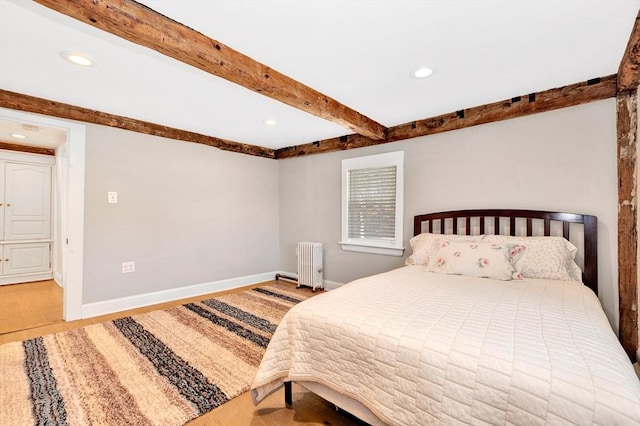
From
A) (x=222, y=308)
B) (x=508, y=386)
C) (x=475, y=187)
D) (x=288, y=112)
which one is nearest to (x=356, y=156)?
(x=288, y=112)

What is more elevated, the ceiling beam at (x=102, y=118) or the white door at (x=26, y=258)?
the ceiling beam at (x=102, y=118)

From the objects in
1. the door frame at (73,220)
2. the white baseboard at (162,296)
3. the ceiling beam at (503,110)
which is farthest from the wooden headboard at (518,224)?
the door frame at (73,220)

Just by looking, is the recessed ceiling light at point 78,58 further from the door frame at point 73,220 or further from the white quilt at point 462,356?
the white quilt at point 462,356

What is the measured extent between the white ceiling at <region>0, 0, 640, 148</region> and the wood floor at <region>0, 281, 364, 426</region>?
2244mm

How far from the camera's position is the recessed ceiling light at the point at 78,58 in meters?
1.92

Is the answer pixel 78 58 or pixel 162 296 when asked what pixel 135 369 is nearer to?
pixel 162 296

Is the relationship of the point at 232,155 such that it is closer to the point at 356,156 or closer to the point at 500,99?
the point at 356,156

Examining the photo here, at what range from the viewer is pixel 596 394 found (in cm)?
86

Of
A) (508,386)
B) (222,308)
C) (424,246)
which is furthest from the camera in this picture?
(222,308)

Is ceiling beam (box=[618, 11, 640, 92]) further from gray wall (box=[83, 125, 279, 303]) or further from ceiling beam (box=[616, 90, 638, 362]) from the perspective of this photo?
gray wall (box=[83, 125, 279, 303])

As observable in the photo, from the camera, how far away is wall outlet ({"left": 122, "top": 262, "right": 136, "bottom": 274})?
331 cm

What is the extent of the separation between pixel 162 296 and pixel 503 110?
4408 millimetres

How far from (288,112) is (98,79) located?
5.40ft

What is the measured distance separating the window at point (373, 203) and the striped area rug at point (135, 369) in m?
1.62
